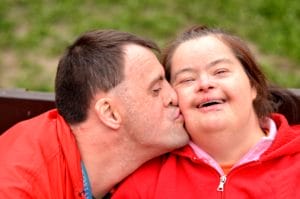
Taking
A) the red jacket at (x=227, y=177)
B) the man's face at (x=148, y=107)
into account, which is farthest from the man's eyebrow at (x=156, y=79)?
the red jacket at (x=227, y=177)

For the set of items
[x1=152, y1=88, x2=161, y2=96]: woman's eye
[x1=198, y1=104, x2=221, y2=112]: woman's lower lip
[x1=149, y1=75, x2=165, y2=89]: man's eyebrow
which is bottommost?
[x1=198, y1=104, x2=221, y2=112]: woman's lower lip

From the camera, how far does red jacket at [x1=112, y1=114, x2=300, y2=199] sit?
2512mm

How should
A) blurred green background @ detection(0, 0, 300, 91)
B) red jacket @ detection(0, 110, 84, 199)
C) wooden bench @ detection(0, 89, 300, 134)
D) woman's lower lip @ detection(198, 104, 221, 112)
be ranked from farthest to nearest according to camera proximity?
blurred green background @ detection(0, 0, 300, 91), wooden bench @ detection(0, 89, 300, 134), woman's lower lip @ detection(198, 104, 221, 112), red jacket @ detection(0, 110, 84, 199)

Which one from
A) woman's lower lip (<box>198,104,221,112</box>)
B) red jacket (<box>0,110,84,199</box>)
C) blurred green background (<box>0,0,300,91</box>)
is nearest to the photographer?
red jacket (<box>0,110,84,199</box>)

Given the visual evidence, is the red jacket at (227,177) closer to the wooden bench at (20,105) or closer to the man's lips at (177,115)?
the man's lips at (177,115)

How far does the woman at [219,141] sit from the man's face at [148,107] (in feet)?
0.19

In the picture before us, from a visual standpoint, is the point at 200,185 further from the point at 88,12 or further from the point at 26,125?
the point at 88,12

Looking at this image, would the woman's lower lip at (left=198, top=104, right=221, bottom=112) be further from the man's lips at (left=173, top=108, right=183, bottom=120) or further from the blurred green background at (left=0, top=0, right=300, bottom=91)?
the blurred green background at (left=0, top=0, right=300, bottom=91)

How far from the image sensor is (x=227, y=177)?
2.53 meters

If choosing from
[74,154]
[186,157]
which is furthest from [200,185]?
[74,154]

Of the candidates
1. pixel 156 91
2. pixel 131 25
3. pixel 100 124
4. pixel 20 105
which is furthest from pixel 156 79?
pixel 131 25

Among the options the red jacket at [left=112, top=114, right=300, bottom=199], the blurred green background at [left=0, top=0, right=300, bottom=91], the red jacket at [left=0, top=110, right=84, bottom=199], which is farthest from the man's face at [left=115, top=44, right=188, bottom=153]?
the blurred green background at [left=0, top=0, right=300, bottom=91]

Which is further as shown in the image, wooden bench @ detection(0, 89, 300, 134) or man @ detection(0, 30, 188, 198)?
Answer: wooden bench @ detection(0, 89, 300, 134)

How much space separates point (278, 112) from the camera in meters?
2.98
